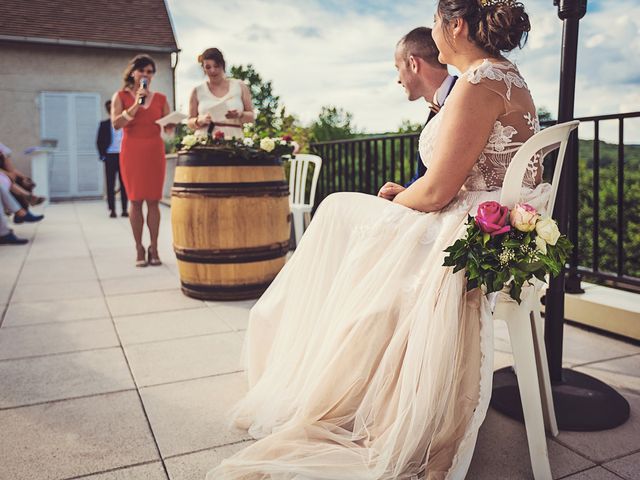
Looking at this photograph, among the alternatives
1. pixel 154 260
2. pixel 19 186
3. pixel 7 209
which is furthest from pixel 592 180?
pixel 19 186

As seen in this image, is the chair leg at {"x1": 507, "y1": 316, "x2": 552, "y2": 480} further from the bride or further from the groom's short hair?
the groom's short hair

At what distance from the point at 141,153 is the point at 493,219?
354 cm

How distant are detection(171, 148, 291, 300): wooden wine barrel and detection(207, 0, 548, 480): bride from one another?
150 cm

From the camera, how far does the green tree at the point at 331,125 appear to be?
6.69m

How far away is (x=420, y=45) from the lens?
7.16ft

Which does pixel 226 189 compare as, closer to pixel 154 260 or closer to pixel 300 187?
pixel 154 260

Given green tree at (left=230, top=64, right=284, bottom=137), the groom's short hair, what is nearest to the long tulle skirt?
the groom's short hair

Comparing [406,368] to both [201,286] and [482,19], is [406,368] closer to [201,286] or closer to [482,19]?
[482,19]

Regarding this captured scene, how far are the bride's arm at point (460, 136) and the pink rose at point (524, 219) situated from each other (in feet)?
0.71

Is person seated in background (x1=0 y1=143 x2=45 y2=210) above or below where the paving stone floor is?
above

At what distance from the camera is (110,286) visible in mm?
3973

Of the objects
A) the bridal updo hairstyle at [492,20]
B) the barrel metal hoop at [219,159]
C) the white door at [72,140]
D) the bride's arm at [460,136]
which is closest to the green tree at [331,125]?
the barrel metal hoop at [219,159]

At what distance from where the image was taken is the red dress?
4375 millimetres

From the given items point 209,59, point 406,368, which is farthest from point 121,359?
point 209,59
